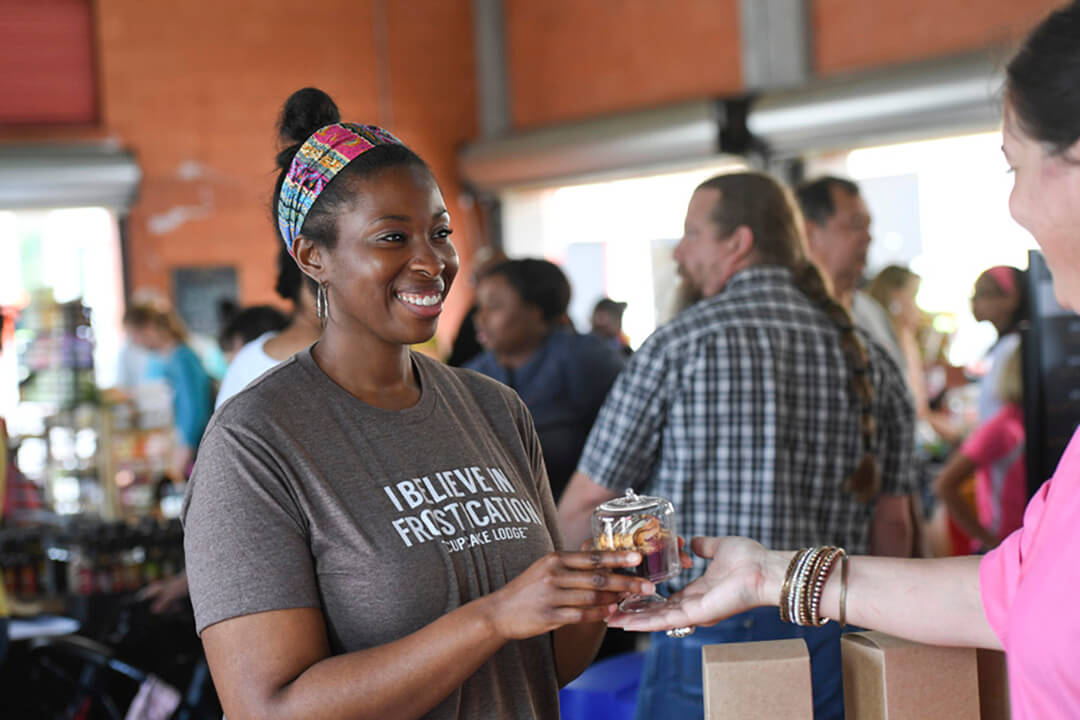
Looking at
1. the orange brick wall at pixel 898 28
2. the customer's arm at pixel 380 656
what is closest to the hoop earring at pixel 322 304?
the customer's arm at pixel 380 656

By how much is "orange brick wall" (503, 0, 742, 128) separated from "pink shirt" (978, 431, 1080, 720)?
815cm

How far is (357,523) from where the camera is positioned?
1.28 meters

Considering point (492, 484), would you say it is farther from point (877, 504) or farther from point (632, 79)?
point (632, 79)

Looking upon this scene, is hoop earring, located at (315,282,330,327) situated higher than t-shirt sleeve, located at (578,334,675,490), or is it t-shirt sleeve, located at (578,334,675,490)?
hoop earring, located at (315,282,330,327)

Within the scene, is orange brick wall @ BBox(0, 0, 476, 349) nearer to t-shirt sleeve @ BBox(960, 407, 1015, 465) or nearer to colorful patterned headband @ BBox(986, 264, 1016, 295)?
colorful patterned headband @ BBox(986, 264, 1016, 295)

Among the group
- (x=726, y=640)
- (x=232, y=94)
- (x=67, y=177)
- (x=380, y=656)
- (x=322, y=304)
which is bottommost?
(x=726, y=640)

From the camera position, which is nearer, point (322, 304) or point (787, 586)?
point (787, 586)

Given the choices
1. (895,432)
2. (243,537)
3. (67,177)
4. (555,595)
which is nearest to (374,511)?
(243,537)

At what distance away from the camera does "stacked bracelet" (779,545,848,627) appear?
1325mm

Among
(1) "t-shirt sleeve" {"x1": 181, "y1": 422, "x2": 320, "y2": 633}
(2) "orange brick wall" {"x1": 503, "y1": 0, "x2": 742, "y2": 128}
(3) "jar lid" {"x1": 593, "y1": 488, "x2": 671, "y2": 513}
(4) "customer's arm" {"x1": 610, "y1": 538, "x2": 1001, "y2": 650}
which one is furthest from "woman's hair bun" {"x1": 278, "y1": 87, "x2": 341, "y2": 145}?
(2) "orange brick wall" {"x1": 503, "y1": 0, "x2": 742, "y2": 128}

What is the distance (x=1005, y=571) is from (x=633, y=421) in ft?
3.70

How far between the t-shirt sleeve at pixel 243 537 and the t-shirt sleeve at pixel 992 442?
2599 mm

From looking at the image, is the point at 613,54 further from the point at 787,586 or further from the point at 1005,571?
the point at 1005,571

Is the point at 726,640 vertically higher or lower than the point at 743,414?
lower
